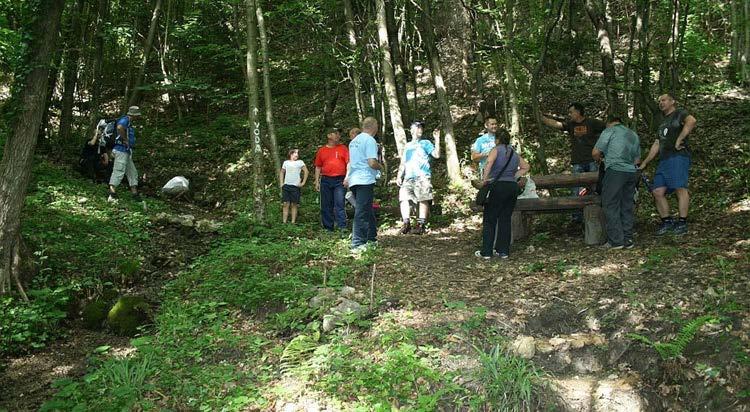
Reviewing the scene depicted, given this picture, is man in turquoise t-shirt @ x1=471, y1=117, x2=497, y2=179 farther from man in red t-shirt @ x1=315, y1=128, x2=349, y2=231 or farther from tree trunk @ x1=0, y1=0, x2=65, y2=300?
tree trunk @ x1=0, y1=0, x2=65, y2=300

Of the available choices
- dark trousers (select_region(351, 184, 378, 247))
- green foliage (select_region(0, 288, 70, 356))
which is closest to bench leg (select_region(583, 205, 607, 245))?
dark trousers (select_region(351, 184, 378, 247))

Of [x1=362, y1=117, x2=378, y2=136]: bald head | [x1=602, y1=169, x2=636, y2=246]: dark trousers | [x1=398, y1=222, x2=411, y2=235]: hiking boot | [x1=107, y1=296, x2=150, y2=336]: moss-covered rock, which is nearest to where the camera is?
[x1=107, y1=296, x2=150, y2=336]: moss-covered rock

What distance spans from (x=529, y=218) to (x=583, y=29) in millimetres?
10918

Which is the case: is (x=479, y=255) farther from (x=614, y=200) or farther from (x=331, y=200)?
(x=331, y=200)

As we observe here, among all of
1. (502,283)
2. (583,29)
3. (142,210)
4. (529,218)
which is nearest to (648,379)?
(502,283)

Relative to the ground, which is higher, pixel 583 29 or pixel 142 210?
pixel 583 29

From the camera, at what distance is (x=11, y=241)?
6742 millimetres

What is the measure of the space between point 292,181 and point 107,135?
4627 millimetres

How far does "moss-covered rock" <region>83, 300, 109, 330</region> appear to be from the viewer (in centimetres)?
683

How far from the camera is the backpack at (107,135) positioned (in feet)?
40.8

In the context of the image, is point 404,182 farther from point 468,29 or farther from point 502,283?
point 468,29

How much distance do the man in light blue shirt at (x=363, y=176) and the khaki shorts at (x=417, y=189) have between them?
1.51 meters

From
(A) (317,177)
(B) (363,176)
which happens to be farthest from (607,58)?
(A) (317,177)

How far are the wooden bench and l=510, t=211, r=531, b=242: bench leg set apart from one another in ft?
0.81
